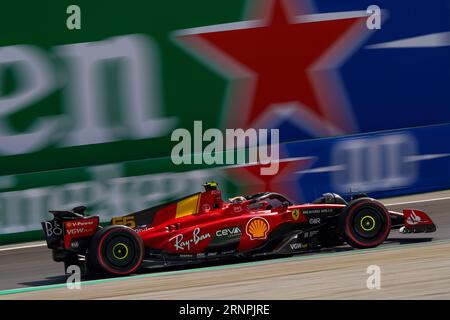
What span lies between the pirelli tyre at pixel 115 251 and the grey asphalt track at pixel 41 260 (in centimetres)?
45

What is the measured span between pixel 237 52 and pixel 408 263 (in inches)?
242

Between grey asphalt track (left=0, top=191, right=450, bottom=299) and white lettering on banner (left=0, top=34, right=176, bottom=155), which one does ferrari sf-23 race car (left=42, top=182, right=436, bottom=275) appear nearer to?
grey asphalt track (left=0, top=191, right=450, bottom=299)

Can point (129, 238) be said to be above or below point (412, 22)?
below

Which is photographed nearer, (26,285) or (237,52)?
(26,285)

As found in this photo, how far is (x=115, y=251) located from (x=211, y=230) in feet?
3.33

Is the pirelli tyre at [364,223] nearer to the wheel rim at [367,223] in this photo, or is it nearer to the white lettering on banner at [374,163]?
the wheel rim at [367,223]

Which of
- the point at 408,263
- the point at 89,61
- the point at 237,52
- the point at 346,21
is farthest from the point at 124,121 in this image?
the point at 408,263

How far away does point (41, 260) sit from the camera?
1157 centimetres

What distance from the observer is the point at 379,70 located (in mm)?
15102

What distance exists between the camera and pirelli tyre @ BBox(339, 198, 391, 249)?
10.1m

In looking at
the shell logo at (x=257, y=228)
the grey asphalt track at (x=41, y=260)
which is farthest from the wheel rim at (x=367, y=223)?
the shell logo at (x=257, y=228)

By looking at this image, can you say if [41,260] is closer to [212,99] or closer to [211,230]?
[211,230]
